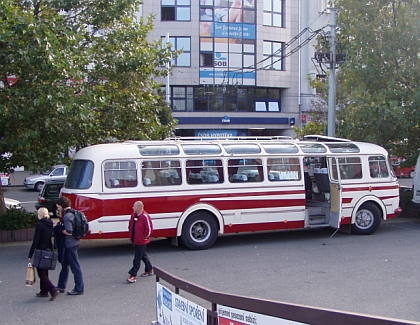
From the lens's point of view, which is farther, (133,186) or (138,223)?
(133,186)

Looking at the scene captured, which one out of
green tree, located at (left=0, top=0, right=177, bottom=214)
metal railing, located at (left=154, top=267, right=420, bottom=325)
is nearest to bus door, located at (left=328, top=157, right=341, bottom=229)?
green tree, located at (left=0, top=0, right=177, bottom=214)

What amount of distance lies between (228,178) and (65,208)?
4992 mm

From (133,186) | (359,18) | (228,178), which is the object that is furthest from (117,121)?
(359,18)

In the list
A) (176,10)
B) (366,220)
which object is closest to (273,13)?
(176,10)

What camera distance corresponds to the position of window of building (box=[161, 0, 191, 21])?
Answer: 40.0 metres

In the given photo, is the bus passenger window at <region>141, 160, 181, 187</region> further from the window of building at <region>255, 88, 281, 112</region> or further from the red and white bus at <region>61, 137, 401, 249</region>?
the window of building at <region>255, 88, 281, 112</region>

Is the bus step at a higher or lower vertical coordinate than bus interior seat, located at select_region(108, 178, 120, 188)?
lower

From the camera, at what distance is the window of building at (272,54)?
41656 millimetres

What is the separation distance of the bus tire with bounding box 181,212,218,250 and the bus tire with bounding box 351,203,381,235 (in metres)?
4.18

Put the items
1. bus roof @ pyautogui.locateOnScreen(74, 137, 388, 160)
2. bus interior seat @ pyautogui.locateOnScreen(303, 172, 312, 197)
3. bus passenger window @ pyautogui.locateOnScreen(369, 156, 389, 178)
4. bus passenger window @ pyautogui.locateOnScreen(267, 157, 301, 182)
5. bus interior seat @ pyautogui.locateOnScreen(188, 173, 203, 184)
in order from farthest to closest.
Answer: bus interior seat @ pyautogui.locateOnScreen(303, 172, 312, 197)
bus passenger window @ pyautogui.locateOnScreen(369, 156, 389, 178)
bus passenger window @ pyautogui.locateOnScreen(267, 157, 301, 182)
bus interior seat @ pyautogui.locateOnScreen(188, 173, 203, 184)
bus roof @ pyautogui.locateOnScreen(74, 137, 388, 160)

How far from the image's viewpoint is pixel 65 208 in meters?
8.74

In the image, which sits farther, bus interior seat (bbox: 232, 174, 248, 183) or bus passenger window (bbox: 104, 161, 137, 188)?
bus interior seat (bbox: 232, 174, 248, 183)

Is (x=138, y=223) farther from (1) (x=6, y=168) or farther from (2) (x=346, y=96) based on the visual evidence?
(2) (x=346, y=96)

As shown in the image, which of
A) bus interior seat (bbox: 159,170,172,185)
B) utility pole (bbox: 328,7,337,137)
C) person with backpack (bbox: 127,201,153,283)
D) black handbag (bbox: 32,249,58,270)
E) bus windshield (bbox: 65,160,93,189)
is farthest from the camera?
utility pole (bbox: 328,7,337,137)
